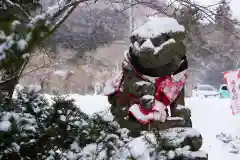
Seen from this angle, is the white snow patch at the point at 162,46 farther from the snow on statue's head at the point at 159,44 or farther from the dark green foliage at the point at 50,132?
the dark green foliage at the point at 50,132

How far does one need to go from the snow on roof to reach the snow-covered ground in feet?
11.4

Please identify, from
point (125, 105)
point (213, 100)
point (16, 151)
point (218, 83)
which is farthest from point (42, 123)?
point (218, 83)

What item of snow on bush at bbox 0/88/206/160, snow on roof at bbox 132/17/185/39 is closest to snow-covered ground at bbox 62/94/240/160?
snow on roof at bbox 132/17/185/39

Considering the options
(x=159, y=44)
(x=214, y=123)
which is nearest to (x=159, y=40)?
(x=159, y=44)

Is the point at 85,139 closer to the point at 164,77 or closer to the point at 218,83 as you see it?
the point at 164,77

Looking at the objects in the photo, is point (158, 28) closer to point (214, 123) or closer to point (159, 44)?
point (159, 44)

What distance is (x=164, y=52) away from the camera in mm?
2861

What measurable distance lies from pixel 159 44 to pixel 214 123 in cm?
637

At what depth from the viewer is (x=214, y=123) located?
28.7 feet

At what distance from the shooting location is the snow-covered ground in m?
7.37

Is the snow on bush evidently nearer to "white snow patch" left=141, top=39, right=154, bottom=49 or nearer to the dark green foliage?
the dark green foliage

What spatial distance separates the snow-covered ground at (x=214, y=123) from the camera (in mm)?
7371

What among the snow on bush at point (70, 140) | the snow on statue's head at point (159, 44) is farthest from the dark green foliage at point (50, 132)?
the snow on statue's head at point (159, 44)

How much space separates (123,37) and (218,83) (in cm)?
1378
